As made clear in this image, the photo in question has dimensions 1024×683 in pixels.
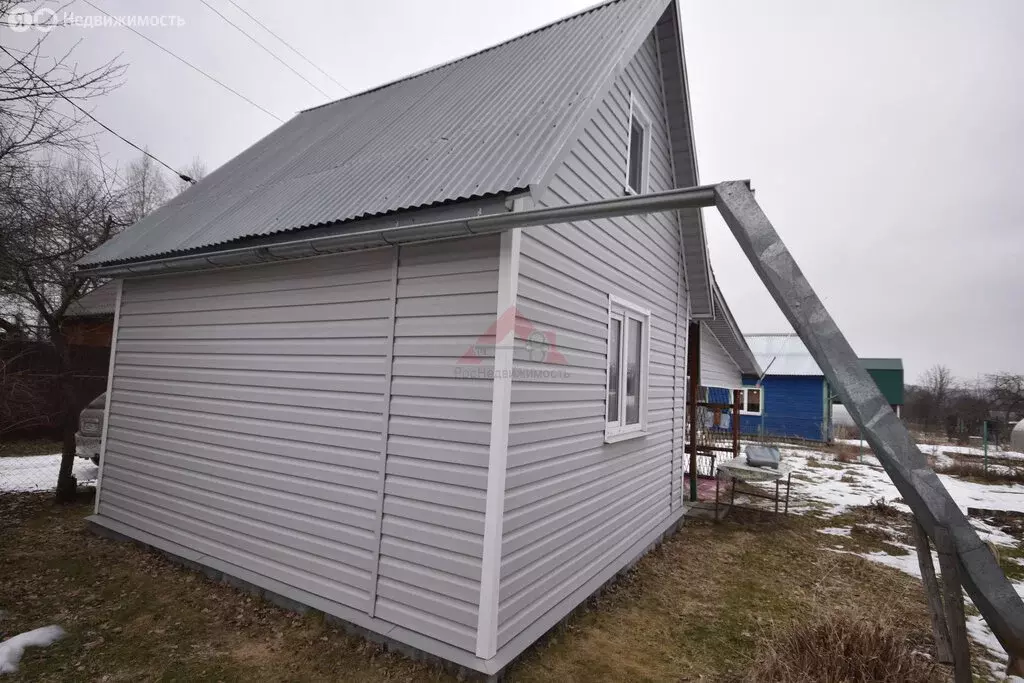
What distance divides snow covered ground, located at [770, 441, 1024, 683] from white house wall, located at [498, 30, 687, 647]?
10.6ft

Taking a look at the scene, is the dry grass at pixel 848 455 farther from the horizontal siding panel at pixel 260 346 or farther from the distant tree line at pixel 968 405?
the horizontal siding panel at pixel 260 346

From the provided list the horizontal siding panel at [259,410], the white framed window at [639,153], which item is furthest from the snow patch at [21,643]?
the white framed window at [639,153]

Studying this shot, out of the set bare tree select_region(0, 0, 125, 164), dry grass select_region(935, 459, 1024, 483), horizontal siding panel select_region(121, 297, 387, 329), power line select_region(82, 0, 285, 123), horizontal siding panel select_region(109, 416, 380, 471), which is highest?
power line select_region(82, 0, 285, 123)

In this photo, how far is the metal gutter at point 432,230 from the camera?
2.45 metres

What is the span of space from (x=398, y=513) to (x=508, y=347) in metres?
1.61

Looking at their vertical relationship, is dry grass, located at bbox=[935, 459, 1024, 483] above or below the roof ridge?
below

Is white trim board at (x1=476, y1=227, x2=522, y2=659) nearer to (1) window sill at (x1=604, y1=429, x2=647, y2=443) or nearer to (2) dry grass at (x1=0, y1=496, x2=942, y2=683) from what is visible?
(2) dry grass at (x1=0, y1=496, x2=942, y2=683)

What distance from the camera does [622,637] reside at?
13.8ft

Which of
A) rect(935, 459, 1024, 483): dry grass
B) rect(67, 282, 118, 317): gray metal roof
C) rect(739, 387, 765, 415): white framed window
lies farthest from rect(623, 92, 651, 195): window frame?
rect(739, 387, 765, 415): white framed window

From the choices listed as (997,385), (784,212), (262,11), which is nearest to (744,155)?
(784,212)

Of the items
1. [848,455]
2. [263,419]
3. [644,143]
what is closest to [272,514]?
[263,419]

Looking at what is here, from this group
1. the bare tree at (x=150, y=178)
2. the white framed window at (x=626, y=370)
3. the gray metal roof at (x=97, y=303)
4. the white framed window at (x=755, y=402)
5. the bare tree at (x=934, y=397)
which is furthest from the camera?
the bare tree at (x=934, y=397)

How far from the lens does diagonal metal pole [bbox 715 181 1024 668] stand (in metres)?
1.73

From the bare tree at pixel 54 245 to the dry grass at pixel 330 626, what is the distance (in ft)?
9.18
